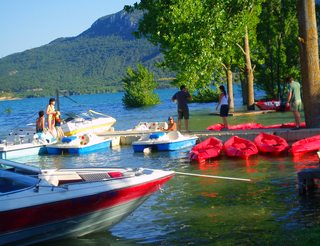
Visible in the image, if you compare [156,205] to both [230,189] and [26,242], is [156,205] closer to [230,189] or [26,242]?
[230,189]

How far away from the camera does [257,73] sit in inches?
2003

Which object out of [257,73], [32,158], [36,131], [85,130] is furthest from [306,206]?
[257,73]

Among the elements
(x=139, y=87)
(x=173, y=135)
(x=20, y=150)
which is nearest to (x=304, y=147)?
(x=173, y=135)

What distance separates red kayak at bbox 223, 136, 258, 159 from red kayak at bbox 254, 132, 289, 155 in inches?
12.5

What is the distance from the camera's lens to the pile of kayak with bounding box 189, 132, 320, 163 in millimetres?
18047

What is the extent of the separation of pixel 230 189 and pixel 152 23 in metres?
29.9

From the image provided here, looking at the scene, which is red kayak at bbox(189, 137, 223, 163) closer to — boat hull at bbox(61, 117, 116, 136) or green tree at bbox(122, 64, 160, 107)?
boat hull at bbox(61, 117, 116, 136)

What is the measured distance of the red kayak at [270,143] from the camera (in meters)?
18.6

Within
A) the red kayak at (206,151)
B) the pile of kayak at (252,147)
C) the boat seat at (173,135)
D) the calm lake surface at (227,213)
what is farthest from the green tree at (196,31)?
the calm lake surface at (227,213)

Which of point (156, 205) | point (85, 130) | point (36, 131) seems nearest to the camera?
point (156, 205)

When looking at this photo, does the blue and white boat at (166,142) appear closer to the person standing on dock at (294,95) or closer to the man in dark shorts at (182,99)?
the man in dark shorts at (182,99)

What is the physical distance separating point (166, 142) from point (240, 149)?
3840mm

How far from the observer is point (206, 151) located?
18594mm

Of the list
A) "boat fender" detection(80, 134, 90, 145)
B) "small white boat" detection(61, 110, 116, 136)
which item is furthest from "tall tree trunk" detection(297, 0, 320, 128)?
"small white boat" detection(61, 110, 116, 136)
